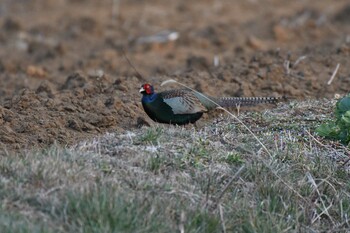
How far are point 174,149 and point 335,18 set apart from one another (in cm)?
1108

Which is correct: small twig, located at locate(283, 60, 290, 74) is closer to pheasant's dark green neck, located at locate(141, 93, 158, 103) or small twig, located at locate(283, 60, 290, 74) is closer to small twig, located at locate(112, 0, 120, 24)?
A: pheasant's dark green neck, located at locate(141, 93, 158, 103)

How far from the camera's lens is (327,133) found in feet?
26.9

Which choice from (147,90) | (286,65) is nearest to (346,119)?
(147,90)

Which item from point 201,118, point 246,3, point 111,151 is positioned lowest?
point 246,3

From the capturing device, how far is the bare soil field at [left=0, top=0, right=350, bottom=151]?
9141 mm

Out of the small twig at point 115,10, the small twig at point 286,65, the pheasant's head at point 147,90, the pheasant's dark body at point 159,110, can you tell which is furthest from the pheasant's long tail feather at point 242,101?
the small twig at point 115,10

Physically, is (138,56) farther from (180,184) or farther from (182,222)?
(182,222)

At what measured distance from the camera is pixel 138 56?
1523 cm

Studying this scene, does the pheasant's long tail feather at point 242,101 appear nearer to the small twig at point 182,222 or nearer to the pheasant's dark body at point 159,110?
the pheasant's dark body at point 159,110

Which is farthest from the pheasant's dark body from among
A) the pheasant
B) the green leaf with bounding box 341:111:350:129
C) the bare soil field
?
the green leaf with bounding box 341:111:350:129

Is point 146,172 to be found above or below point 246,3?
above

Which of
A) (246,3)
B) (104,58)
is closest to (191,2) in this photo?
(246,3)

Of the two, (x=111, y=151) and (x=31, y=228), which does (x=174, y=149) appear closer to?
(x=111, y=151)

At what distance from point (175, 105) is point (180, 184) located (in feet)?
6.60
